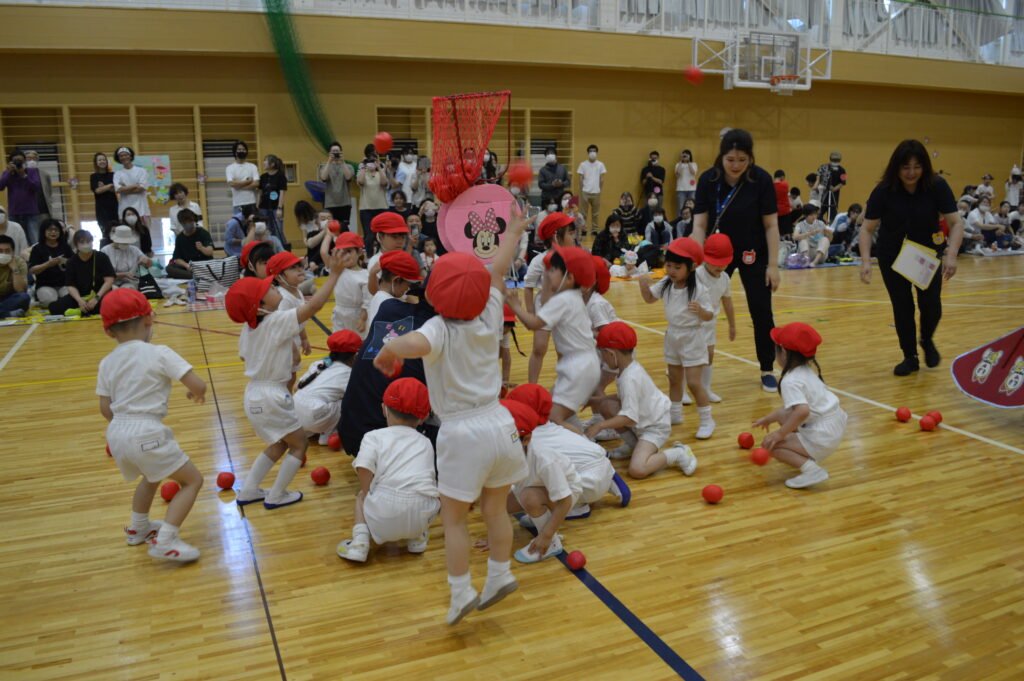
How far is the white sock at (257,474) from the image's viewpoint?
14.1 ft

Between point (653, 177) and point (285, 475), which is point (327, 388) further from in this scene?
point (653, 177)

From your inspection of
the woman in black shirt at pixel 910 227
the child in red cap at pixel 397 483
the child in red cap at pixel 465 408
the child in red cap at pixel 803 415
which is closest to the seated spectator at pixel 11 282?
the child in red cap at pixel 397 483

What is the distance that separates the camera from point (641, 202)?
18.7 m

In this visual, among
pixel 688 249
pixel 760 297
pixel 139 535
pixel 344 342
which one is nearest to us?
pixel 139 535

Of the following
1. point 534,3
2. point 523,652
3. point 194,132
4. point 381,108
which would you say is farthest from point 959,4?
point 523,652

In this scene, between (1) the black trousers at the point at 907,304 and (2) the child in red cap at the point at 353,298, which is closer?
(2) the child in red cap at the point at 353,298

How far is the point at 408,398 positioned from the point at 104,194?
10.8m

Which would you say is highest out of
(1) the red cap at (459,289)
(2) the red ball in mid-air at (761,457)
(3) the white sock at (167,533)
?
(1) the red cap at (459,289)

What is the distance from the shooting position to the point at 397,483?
359 centimetres

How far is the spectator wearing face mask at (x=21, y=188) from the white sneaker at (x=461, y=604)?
1239cm

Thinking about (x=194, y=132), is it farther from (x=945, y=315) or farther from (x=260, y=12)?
(x=945, y=315)

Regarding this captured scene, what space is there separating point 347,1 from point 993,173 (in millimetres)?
19520

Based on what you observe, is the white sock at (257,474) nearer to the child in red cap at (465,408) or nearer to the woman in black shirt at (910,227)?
the child in red cap at (465,408)

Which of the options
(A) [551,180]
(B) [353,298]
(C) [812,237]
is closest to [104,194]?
(A) [551,180]
